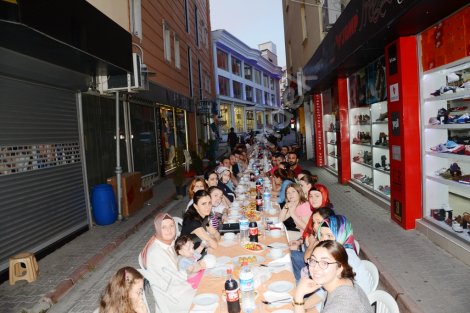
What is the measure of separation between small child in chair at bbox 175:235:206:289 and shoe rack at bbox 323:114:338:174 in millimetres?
12024

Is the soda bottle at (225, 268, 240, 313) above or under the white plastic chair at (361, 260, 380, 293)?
above

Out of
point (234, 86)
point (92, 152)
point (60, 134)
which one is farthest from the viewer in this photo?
point (234, 86)

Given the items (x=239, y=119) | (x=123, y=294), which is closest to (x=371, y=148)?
(x=123, y=294)

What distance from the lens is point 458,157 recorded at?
623 cm

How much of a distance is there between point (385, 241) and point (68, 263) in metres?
5.81

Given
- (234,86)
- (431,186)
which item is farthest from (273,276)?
(234,86)

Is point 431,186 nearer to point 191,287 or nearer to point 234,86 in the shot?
→ point 191,287

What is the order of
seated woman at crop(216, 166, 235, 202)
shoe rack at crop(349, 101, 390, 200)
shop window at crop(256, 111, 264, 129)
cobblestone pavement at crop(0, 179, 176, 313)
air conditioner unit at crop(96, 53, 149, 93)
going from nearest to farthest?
cobblestone pavement at crop(0, 179, 176, 313)
seated woman at crop(216, 166, 235, 202)
air conditioner unit at crop(96, 53, 149, 93)
shoe rack at crop(349, 101, 390, 200)
shop window at crop(256, 111, 264, 129)

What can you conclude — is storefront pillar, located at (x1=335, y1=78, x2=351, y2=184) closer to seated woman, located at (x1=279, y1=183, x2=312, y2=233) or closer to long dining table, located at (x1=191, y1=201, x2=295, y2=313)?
seated woman, located at (x1=279, y1=183, x2=312, y2=233)

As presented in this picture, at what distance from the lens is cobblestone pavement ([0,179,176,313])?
5.41 meters

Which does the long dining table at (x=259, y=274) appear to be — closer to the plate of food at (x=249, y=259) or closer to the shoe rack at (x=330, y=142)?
the plate of food at (x=249, y=259)

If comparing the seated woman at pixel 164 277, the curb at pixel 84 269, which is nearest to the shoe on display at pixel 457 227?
the seated woman at pixel 164 277

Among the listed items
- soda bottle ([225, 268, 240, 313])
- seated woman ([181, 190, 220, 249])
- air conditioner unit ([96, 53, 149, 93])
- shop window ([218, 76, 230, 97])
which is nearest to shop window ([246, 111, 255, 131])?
shop window ([218, 76, 230, 97])

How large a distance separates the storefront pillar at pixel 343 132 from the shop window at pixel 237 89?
35.3m
